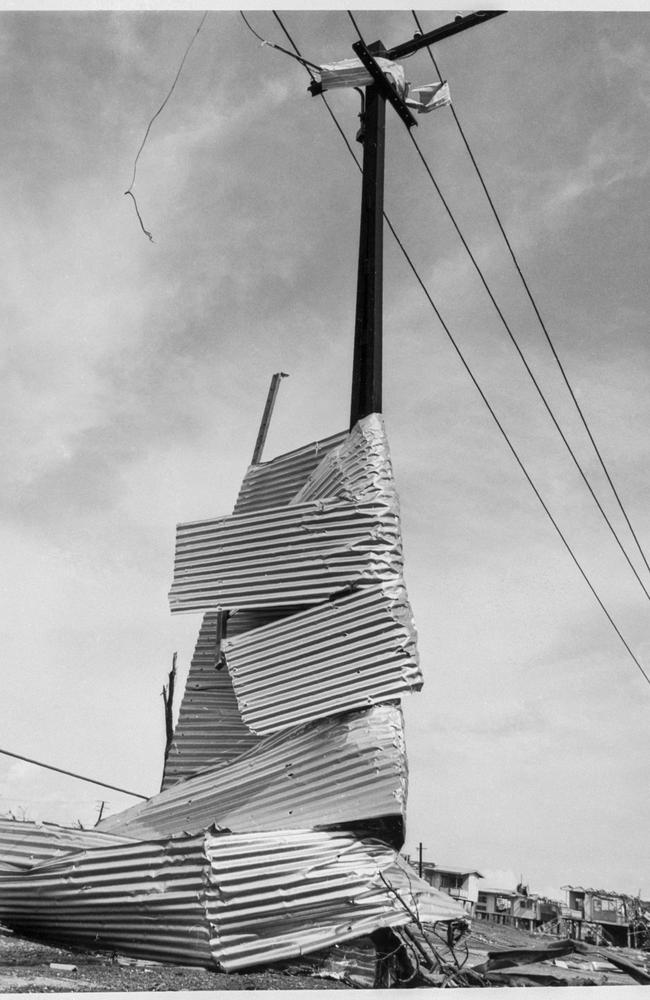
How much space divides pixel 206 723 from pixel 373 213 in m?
3.21

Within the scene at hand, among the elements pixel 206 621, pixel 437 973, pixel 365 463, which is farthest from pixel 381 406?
pixel 437 973

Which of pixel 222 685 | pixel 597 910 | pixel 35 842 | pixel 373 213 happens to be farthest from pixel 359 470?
pixel 597 910

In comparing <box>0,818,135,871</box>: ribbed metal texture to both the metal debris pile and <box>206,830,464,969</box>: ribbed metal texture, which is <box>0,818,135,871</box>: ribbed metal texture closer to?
the metal debris pile

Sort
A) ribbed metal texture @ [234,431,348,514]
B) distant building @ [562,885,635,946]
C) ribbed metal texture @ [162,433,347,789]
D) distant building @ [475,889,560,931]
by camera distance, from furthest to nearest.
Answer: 1. distant building @ [475,889,560,931]
2. distant building @ [562,885,635,946]
3. ribbed metal texture @ [234,431,348,514]
4. ribbed metal texture @ [162,433,347,789]

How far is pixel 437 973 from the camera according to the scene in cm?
386

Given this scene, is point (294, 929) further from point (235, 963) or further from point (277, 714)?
point (277, 714)

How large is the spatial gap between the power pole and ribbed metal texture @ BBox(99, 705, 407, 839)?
1.70m

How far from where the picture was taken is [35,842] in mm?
4164

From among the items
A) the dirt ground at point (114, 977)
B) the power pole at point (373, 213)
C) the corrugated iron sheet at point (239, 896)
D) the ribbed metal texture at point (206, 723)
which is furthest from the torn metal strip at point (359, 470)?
the dirt ground at point (114, 977)

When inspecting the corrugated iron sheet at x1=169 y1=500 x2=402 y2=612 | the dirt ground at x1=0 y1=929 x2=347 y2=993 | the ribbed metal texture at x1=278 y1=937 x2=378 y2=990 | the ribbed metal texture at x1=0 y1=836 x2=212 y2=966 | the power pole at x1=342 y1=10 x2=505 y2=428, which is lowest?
the dirt ground at x1=0 y1=929 x2=347 y2=993

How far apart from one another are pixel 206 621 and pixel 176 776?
2.90ft

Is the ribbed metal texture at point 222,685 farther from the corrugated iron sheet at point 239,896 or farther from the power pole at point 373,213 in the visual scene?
the corrugated iron sheet at point 239,896

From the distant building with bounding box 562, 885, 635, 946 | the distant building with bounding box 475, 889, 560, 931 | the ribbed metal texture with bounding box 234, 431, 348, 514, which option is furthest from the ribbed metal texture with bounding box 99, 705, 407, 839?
the distant building with bounding box 475, 889, 560, 931

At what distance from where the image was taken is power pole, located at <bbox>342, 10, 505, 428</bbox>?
4852mm
